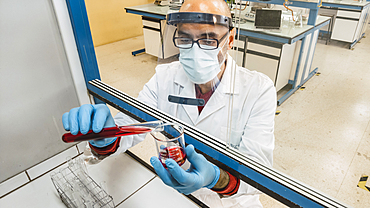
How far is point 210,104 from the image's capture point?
2.78 ft

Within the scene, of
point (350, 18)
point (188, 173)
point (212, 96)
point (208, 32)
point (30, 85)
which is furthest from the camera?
point (350, 18)

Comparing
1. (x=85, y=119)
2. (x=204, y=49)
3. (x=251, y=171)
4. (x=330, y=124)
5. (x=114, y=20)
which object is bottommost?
(x=330, y=124)

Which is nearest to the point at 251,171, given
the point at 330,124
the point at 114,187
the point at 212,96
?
the point at 212,96

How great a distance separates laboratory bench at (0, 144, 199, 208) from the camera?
0.96 metres

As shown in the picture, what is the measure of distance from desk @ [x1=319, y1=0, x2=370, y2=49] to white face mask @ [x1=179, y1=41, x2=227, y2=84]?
1304 millimetres

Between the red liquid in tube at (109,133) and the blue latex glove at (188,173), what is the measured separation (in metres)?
0.15

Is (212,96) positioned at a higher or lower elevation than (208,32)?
lower

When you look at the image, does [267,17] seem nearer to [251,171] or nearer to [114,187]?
[251,171]

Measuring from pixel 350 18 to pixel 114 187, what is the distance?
1865mm

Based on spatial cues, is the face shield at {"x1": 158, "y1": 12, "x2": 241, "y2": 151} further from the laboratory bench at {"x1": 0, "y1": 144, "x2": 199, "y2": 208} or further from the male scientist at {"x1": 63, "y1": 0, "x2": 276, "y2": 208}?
the laboratory bench at {"x1": 0, "y1": 144, "x2": 199, "y2": 208}

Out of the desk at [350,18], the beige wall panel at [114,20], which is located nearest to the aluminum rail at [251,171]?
the desk at [350,18]

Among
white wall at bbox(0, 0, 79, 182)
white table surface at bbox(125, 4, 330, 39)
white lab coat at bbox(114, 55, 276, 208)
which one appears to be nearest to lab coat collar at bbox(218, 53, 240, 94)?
white lab coat at bbox(114, 55, 276, 208)

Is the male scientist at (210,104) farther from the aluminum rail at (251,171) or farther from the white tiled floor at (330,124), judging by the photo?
the white tiled floor at (330,124)

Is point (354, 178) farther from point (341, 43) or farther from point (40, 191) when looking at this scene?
point (40, 191)
